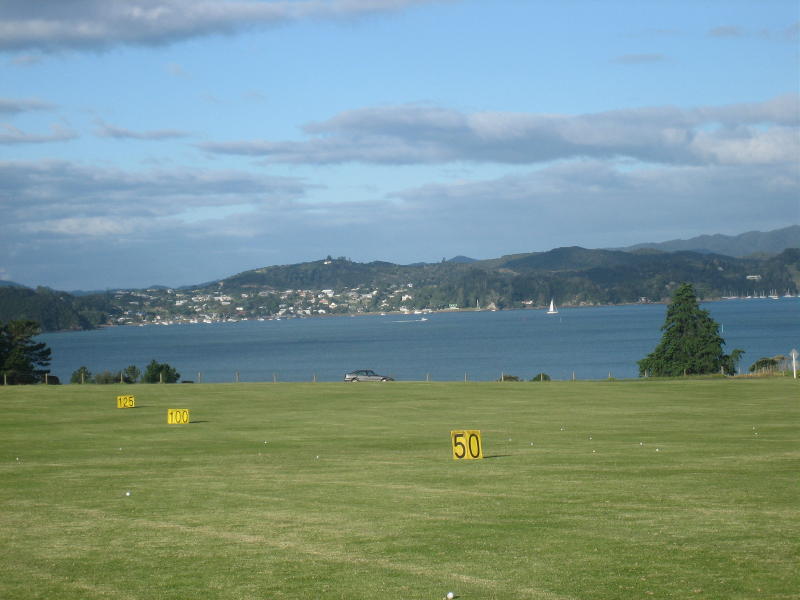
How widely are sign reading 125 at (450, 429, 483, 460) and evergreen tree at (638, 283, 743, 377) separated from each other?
66.2m

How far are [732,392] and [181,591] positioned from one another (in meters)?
45.8

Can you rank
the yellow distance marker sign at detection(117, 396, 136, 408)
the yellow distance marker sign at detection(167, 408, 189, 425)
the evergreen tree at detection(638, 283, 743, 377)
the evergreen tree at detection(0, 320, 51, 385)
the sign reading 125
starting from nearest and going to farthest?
the sign reading 125 < the yellow distance marker sign at detection(167, 408, 189, 425) < the yellow distance marker sign at detection(117, 396, 136, 408) < the evergreen tree at detection(638, 283, 743, 377) < the evergreen tree at detection(0, 320, 51, 385)

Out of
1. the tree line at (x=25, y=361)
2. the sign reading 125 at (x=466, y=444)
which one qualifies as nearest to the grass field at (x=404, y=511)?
the sign reading 125 at (x=466, y=444)

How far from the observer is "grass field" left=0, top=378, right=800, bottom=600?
40.3 feet

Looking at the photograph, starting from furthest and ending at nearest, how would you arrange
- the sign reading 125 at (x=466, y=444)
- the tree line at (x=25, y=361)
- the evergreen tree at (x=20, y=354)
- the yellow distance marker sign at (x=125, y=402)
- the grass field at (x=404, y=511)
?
the tree line at (x=25, y=361)
the evergreen tree at (x=20, y=354)
the yellow distance marker sign at (x=125, y=402)
the sign reading 125 at (x=466, y=444)
the grass field at (x=404, y=511)

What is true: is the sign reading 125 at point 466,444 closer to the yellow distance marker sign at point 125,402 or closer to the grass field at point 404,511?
the grass field at point 404,511

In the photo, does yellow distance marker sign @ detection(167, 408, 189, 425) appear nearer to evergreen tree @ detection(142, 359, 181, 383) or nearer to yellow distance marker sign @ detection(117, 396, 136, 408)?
yellow distance marker sign @ detection(117, 396, 136, 408)

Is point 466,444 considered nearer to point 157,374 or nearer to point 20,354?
point 20,354

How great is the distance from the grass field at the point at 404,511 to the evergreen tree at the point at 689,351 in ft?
169

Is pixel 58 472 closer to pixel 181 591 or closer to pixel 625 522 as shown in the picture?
pixel 181 591

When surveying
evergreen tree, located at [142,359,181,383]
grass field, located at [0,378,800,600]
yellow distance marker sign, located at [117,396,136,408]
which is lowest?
evergreen tree, located at [142,359,181,383]

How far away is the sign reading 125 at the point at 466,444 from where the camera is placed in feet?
80.3

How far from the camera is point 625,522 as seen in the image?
15.5 m

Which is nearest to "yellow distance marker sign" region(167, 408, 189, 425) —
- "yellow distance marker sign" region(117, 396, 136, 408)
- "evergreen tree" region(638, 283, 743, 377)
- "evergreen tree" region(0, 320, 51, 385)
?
"yellow distance marker sign" region(117, 396, 136, 408)
